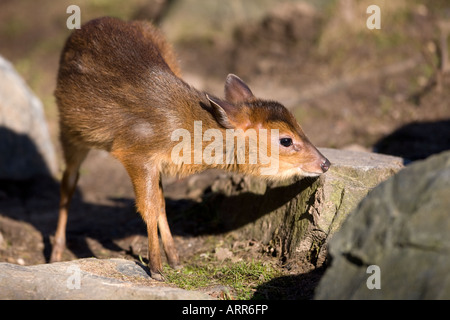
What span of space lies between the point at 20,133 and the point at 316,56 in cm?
584

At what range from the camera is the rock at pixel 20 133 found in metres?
8.27


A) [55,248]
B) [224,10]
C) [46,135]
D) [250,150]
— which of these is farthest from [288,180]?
[224,10]

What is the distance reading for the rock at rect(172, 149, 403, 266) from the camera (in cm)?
469

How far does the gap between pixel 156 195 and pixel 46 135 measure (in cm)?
468

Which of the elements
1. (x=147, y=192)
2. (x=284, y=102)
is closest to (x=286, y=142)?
(x=147, y=192)

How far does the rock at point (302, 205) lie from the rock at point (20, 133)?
379 cm

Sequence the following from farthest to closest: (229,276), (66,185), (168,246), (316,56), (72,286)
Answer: (316,56)
(66,185)
(168,246)
(229,276)
(72,286)

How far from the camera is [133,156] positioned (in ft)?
16.6

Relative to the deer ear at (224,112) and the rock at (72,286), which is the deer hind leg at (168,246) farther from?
the deer ear at (224,112)

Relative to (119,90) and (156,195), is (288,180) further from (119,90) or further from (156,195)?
(119,90)

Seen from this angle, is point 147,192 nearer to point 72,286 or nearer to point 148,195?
point 148,195

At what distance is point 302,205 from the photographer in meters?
4.96
